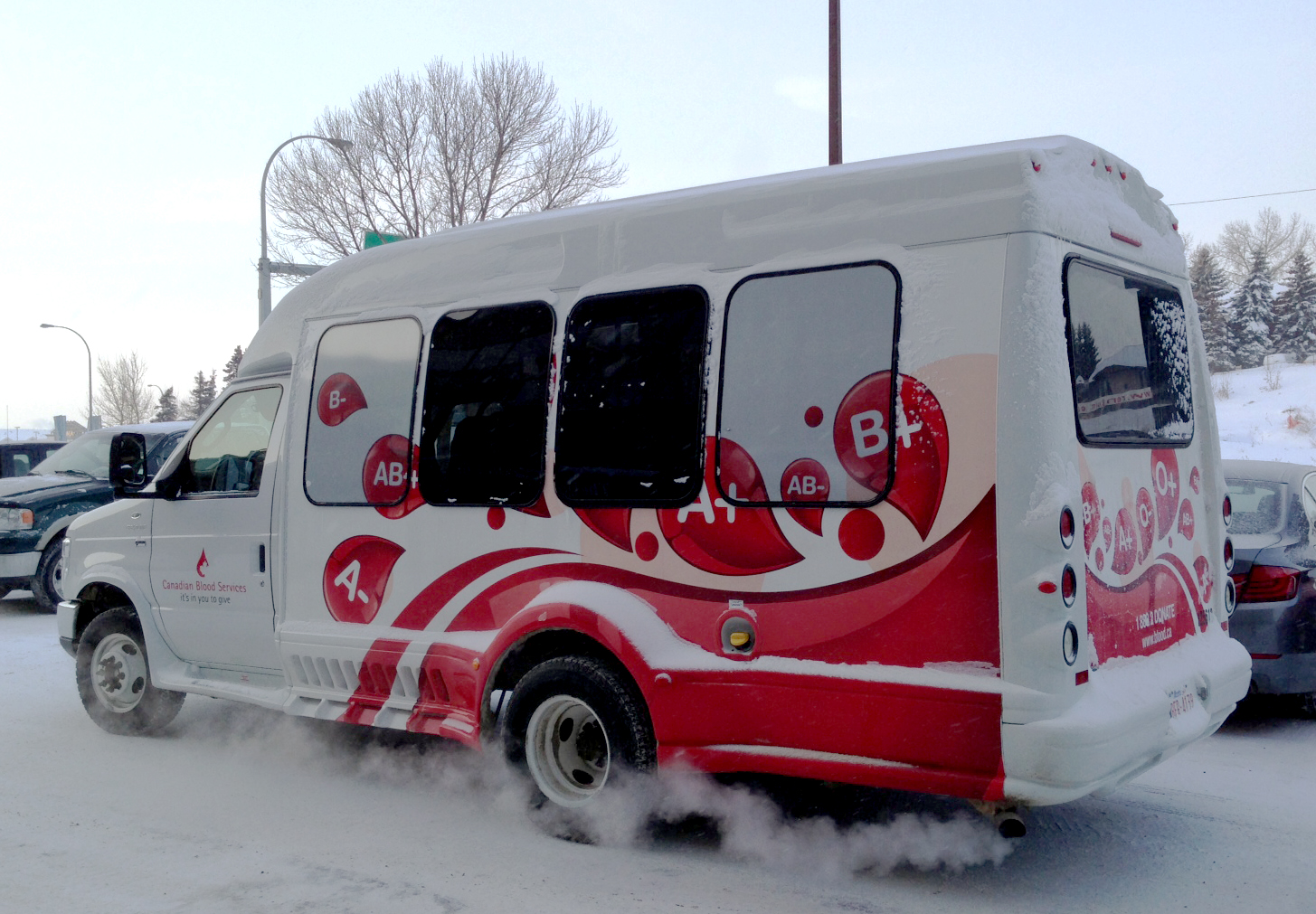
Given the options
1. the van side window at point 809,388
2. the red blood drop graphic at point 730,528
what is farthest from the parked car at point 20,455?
the van side window at point 809,388

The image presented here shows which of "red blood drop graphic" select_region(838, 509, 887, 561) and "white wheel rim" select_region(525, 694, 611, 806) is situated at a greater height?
"red blood drop graphic" select_region(838, 509, 887, 561)

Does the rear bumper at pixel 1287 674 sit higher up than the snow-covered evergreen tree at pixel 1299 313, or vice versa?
the snow-covered evergreen tree at pixel 1299 313

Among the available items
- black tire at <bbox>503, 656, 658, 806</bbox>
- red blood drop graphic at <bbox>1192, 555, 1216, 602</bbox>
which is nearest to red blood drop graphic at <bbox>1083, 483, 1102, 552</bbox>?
red blood drop graphic at <bbox>1192, 555, 1216, 602</bbox>

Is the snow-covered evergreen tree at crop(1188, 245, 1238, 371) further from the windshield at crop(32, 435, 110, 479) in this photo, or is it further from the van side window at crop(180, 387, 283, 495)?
the van side window at crop(180, 387, 283, 495)

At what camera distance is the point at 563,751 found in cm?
499

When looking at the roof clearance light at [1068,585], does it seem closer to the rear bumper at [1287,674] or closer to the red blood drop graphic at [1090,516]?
the red blood drop graphic at [1090,516]

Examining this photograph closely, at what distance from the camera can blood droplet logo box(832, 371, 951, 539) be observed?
13.2ft

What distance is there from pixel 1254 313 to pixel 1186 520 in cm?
6506

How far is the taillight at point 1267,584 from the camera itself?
6289 millimetres

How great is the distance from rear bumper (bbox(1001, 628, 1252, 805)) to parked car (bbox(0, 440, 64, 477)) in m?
15.5

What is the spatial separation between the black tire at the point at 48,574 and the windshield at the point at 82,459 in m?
0.84

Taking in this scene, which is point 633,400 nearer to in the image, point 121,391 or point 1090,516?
point 1090,516

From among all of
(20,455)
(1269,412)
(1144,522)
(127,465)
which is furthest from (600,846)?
(1269,412)

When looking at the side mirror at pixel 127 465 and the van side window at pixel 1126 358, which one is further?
the side mirror at pixel 127 465
